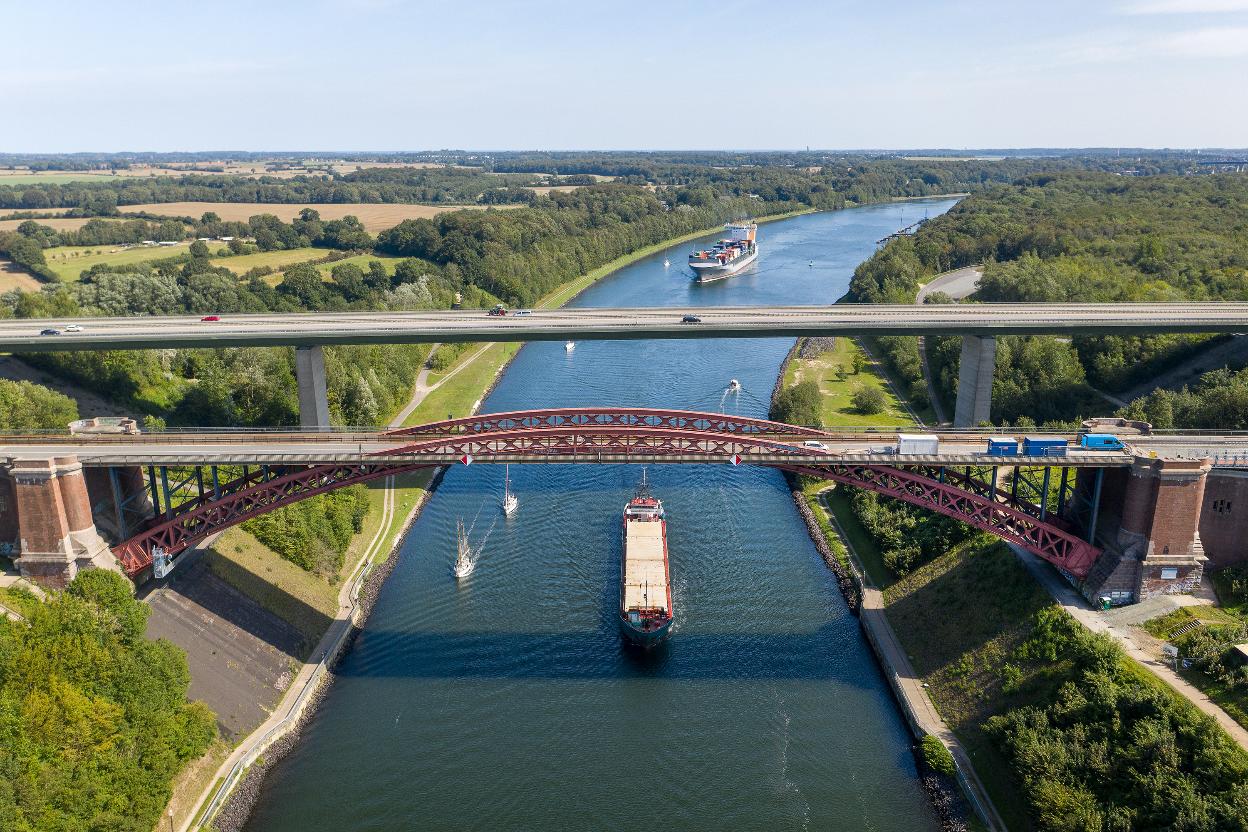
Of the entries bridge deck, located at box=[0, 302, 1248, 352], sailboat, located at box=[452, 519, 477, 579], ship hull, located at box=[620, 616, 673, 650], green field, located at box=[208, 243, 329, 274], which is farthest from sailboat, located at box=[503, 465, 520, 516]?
green field, located at box=[208, 243, 329, 274]

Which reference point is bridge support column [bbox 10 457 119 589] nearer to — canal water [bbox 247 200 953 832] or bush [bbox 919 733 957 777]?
canal water [bbox 247 200 953 832]

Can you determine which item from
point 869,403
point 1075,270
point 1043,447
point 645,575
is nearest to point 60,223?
point 869,403

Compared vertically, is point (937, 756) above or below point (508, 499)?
below

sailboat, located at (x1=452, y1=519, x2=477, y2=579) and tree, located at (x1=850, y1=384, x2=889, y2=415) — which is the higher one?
tree, located at (x1=850, y1=384, x2=889, y2=415)

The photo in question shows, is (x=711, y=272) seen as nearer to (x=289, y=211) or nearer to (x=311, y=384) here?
(x=311, y=384)

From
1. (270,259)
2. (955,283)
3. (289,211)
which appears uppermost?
(289,211)

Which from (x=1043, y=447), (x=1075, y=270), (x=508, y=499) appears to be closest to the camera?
(x=1043, y=447)

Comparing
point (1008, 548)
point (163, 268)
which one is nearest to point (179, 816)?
point (1008, 548)

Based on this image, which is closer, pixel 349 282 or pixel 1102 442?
pixel 1102 442
